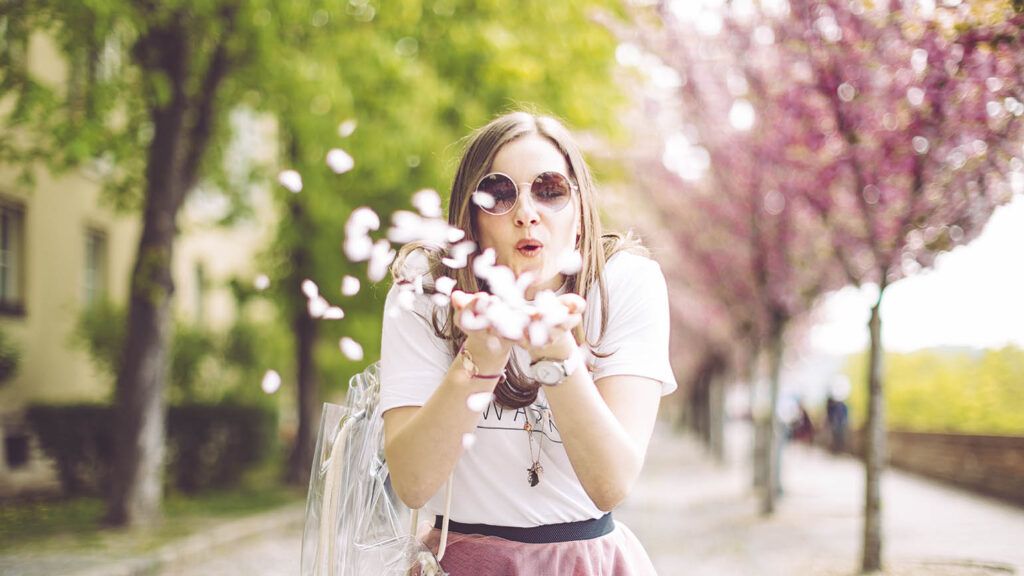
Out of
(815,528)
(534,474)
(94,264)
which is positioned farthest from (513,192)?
(94,264)

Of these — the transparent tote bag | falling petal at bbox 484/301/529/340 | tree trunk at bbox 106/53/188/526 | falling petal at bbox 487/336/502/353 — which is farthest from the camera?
tree trunk at bbox 106/53/188/526

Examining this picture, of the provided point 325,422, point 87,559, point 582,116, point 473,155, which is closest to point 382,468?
point 325,422

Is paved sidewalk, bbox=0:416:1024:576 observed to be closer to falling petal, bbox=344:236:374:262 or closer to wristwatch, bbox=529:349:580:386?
falling petal, bbox=344:236:374:262

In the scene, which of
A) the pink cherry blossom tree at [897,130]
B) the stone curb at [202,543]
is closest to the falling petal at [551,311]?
the pink cherry blossom tree at [897,130]

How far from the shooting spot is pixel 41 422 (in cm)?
1444

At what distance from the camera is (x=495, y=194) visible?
87.0 inches

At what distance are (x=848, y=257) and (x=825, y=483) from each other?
12119 millimetres

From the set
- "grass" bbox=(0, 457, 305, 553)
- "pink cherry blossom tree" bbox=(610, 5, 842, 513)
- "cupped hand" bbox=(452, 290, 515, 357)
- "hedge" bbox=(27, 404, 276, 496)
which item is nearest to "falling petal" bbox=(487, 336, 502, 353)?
"cupped hand" bbox=(452, 290, 515, 357)

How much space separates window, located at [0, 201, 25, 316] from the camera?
1557 cm

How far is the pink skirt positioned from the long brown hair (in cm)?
31

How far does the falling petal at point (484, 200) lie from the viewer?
7.06 feet

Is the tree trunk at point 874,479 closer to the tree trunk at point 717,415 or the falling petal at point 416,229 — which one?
the falling petal at point 416,229

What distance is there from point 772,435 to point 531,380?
48.2 feet

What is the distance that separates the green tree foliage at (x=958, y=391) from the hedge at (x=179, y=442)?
1316 centimetres
